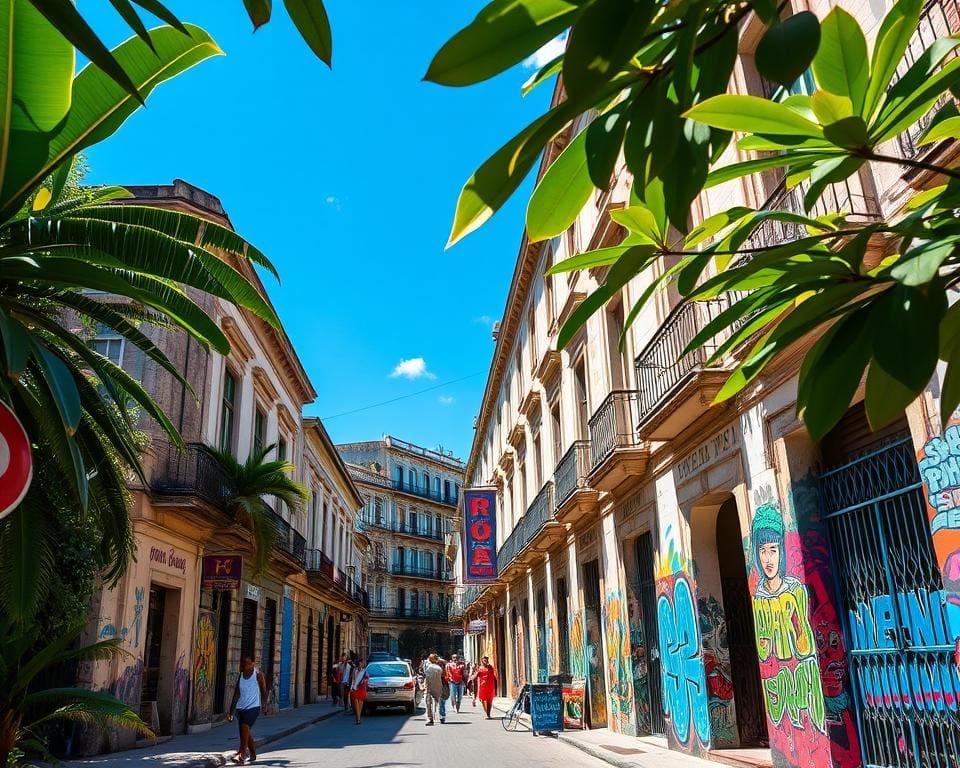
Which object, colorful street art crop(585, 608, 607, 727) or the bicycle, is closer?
colorful street art crop(585, 608, 607, 727)

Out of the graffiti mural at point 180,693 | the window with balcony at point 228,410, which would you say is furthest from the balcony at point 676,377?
the window with balcony at point 228,410

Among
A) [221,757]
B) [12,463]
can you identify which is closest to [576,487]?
[221,757]

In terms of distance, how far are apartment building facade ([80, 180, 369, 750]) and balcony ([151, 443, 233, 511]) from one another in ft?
0.09

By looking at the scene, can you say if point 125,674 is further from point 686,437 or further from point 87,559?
point 686,437

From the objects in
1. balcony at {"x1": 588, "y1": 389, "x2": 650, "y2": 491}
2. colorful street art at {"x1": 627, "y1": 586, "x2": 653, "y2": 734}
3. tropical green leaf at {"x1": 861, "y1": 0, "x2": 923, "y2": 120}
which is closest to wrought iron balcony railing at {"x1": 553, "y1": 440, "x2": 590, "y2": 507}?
balcony at {"x1": 588, "y1": 389, "x2": 650, "y2": 491}

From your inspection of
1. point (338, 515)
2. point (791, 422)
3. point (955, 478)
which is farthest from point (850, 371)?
point (338, 515)

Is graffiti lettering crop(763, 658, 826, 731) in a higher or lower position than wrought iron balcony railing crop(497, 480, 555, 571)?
lower

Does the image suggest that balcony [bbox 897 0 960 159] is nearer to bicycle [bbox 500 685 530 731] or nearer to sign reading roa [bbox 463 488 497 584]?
bicycle [bbox 500 685 530 731]

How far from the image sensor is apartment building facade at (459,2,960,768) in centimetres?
688

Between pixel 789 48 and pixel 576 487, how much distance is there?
15184 millimetres

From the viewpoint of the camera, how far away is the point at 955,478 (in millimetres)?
6148

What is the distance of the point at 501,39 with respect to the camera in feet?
3.59

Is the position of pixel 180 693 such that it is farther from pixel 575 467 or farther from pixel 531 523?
pixel 531 523

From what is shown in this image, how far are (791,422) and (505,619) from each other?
85.2 ft
